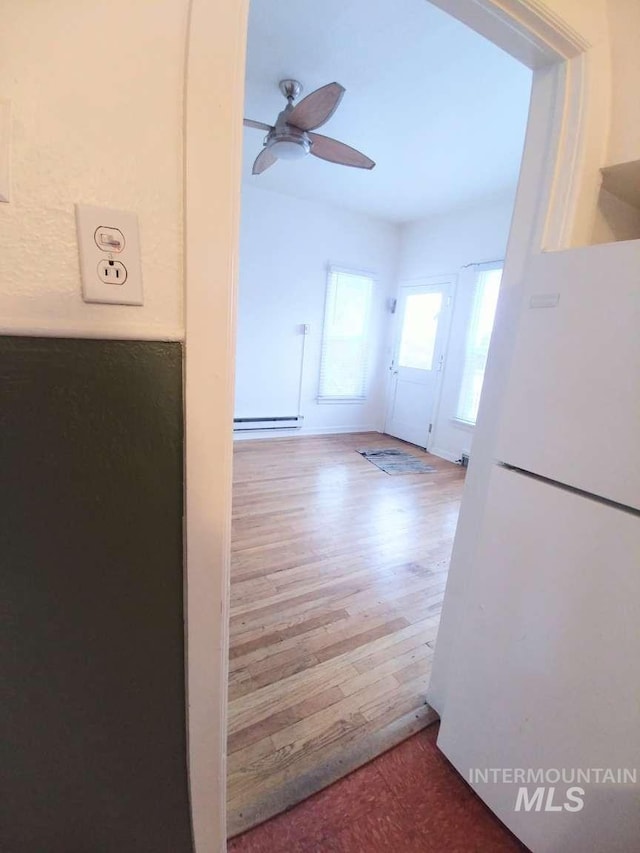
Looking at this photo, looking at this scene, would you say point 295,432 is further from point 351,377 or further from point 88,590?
point 88,590

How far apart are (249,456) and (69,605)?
Result: 326 cm

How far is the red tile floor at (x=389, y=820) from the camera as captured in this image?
0.95 m

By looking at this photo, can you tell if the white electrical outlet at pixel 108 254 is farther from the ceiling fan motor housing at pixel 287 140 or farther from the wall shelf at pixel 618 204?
the ceiling fan motor housing at pixel 287 140

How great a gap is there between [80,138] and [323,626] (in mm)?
1842

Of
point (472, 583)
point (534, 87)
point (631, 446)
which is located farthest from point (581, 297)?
point (472, 583)

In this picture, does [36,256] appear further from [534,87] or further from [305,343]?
[305,343]

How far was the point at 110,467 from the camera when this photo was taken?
0.57m

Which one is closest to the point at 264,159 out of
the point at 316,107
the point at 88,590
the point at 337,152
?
the point at 337,152

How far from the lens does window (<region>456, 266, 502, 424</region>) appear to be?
12.3ft

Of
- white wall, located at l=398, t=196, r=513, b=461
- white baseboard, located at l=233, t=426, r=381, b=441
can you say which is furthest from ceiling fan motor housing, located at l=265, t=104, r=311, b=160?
white baseboard, located at l=233, t=426, r=381, b=441

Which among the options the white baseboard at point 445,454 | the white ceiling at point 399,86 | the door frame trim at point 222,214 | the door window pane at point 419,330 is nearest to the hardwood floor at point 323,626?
the door frame trim at point 222,214

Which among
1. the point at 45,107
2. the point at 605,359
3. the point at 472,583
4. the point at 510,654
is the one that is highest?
the point at 45,107

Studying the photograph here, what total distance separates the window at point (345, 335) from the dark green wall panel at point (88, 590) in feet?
13.6

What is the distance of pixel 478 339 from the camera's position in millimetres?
3896
